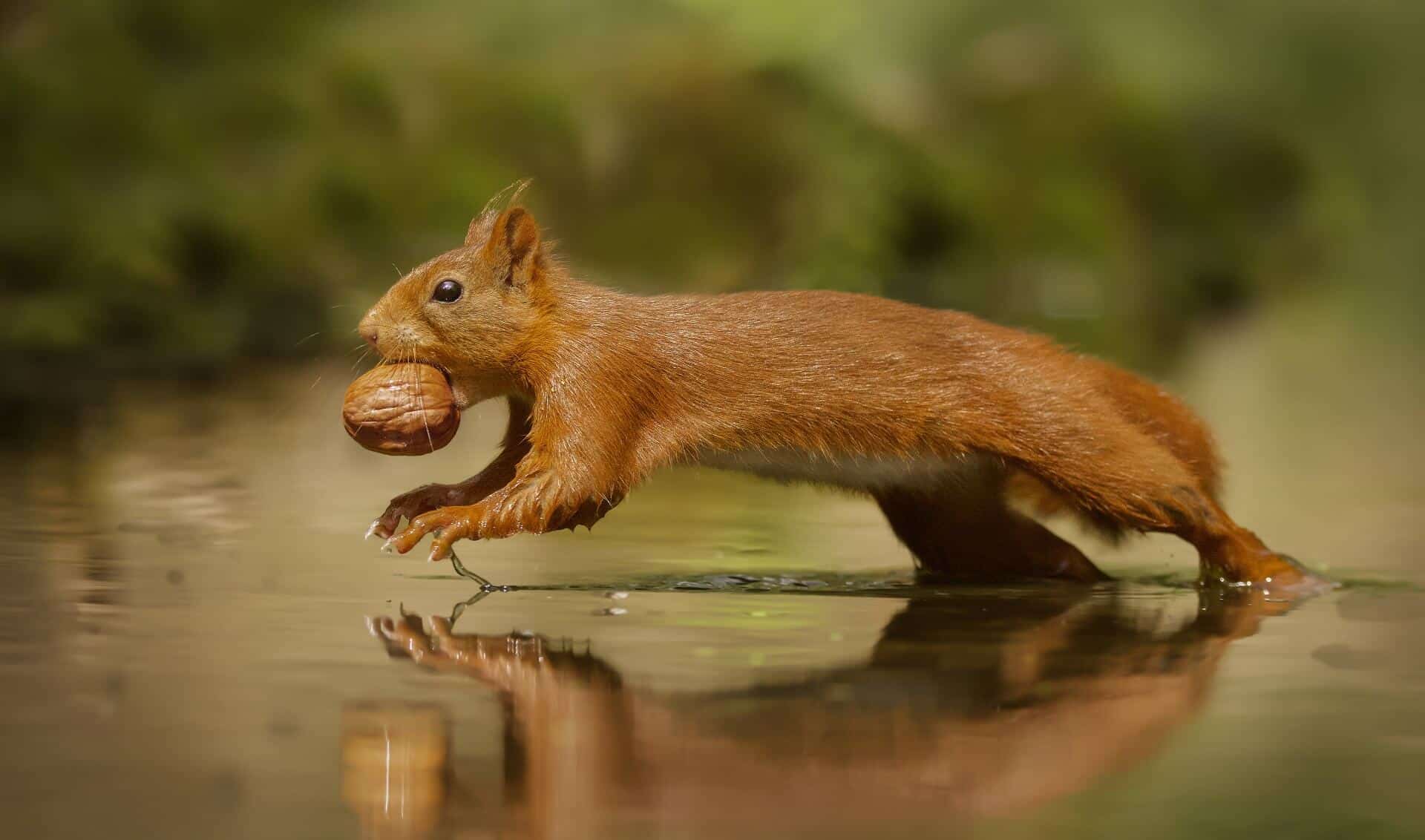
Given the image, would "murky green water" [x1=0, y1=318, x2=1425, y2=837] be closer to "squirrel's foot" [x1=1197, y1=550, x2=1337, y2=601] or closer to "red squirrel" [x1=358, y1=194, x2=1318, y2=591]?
"squirrel's foot" [x1=1197, y1=550, x2=1337, y2=601]

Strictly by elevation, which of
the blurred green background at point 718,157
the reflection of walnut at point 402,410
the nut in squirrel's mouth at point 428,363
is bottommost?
the reflection of walnut at point 402,410

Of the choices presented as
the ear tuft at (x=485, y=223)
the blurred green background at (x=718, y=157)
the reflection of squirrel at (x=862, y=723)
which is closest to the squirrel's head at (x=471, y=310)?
the ear tuft at (x=485, y=223)

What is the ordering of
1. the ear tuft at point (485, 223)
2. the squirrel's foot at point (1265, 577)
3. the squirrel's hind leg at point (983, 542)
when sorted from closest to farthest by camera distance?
1. the squirrel's foot at point (1265, 577)
2. the ear tuft at point (485, 223)
3. the squirrel's hind leg at point (983, 542)

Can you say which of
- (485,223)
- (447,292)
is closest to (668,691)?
(447,292)

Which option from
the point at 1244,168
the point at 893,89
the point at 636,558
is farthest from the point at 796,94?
the point at 636,558

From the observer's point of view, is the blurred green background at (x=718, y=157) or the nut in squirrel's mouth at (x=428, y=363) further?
the blurred green background at (x=718, y=157)

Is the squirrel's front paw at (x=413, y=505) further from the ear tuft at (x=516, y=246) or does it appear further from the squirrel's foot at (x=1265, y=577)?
the squirrel's foot at (x=1265, y=577)

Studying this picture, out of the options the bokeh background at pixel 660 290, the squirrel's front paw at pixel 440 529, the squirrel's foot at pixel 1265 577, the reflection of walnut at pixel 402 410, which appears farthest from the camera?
the squirrel's foot at pixel 1265 577

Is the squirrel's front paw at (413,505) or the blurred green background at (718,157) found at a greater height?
the blurred green background at (718,157)

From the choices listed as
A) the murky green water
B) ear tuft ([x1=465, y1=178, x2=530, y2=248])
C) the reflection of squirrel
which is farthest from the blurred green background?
the reflection of squirrel

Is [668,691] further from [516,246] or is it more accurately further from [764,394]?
[516,246]
